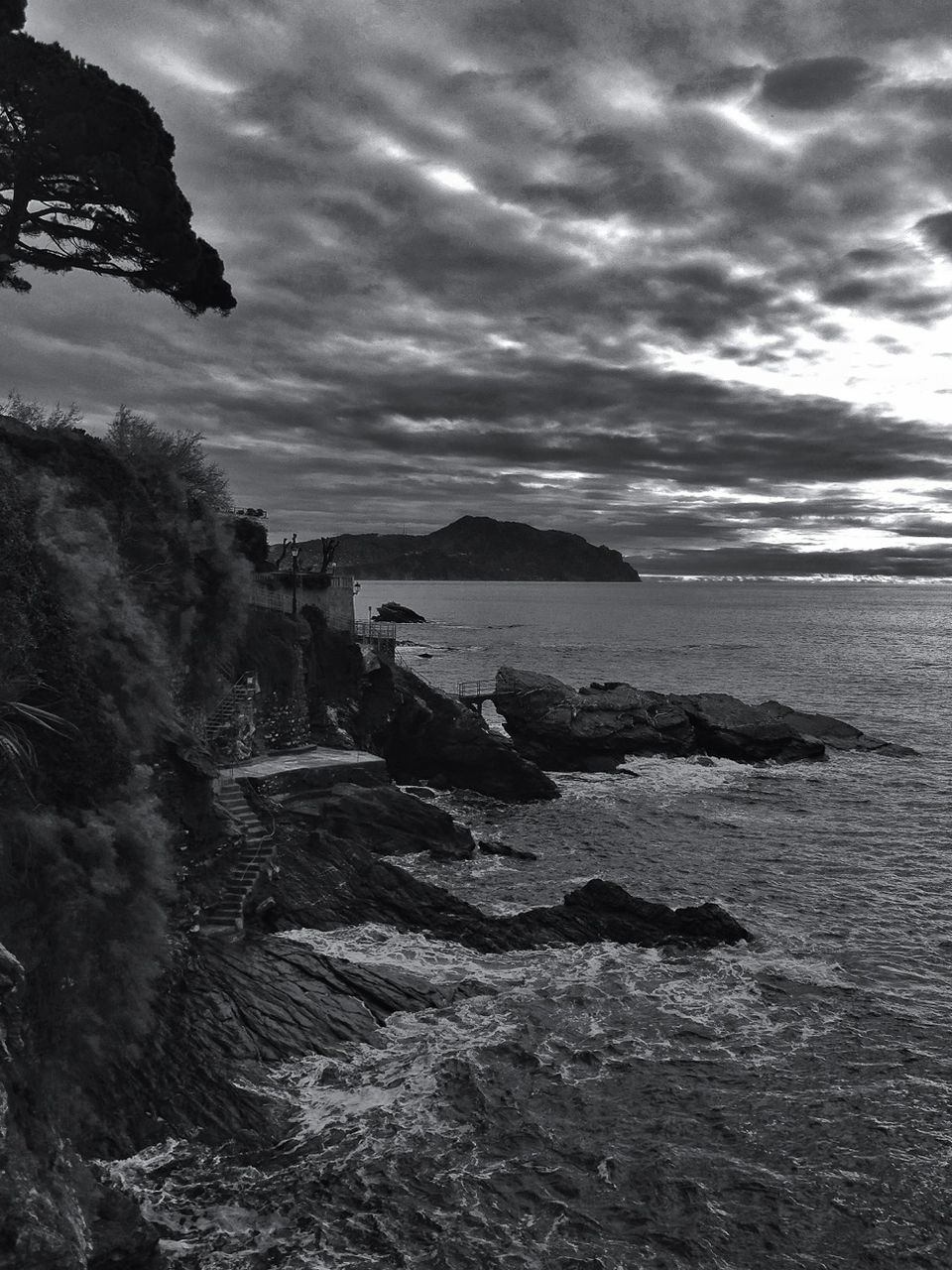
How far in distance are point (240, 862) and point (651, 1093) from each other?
12255 mm

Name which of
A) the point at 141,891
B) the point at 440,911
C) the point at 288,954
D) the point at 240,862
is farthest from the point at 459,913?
the point at 141,891

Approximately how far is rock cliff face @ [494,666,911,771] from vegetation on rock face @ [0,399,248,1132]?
31068 millimetres

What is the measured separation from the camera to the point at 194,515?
1118 inches

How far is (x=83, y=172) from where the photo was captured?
2328 cm

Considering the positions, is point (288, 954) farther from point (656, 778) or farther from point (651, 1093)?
point (656, 778)

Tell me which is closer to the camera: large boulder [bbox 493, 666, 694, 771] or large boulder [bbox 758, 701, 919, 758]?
large boulder [bbox 493, 666, 694, 771]

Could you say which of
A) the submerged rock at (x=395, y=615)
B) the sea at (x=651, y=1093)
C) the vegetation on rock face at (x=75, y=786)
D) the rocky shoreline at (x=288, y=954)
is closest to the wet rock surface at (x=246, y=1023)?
the rocky shoreline at (x=288, y=954)

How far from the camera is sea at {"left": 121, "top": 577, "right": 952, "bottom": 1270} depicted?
12.2 m

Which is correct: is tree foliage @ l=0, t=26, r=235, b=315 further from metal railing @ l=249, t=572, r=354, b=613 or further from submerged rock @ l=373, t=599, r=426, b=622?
submerged rock @ l=373, t=599, r=426, b=622

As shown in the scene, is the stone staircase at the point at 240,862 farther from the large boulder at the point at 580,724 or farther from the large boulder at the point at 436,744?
the large boulder at the point at 580,724

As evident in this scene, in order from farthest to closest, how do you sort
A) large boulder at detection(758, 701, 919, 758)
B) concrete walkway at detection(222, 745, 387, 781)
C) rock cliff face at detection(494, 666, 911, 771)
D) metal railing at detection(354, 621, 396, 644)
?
1. large boulder at detection(758, 701, 919, 758)
2. rock cliff face at detection(494, 666, 911, 771)
3. metal railing at detection(354, 621, 396, 644)
4. concrete walkway at detection(222, 745, 387, 781)

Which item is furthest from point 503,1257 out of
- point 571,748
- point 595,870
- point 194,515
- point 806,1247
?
point 571,748

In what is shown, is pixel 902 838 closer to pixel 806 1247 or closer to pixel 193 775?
pixel 806 1247

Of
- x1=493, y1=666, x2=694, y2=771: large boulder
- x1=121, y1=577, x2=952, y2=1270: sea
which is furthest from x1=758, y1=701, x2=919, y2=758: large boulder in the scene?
x1=121, y1=577, x2=952, y2=1270: sea
